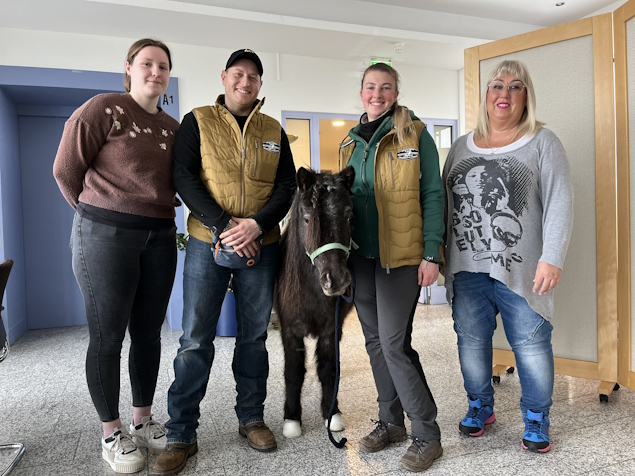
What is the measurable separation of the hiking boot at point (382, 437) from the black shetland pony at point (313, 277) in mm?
241

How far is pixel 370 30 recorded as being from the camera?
15.0 feet

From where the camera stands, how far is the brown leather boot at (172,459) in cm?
183

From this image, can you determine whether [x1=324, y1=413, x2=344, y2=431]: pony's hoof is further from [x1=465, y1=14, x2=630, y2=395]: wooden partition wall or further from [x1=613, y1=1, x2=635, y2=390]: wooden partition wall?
[x1=613, y1=1, x2=635, y2=390]: wooden partition wall

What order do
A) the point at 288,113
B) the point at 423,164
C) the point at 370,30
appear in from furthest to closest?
the point at 288,113, the point at 370,30, the point at 423,164

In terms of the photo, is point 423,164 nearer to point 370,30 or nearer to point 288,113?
point 370,30

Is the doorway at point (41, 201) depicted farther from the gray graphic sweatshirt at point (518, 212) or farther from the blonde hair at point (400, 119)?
the gray graphic sweatshirt at point (518, 212)

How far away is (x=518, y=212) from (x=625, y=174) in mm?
966

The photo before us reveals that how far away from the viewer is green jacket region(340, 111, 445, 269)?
179 cm

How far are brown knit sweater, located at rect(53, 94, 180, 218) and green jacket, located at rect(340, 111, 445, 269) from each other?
0.89 m

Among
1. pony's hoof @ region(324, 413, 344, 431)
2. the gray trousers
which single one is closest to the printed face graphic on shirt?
the gray trousers

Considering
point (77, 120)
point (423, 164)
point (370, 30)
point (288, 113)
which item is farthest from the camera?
point (288, 113)

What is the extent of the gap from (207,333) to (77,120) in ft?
3.43

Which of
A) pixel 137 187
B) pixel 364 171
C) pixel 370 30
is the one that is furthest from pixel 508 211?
pixel 370 30

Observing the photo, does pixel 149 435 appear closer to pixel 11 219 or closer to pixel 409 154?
pixel 409 154
